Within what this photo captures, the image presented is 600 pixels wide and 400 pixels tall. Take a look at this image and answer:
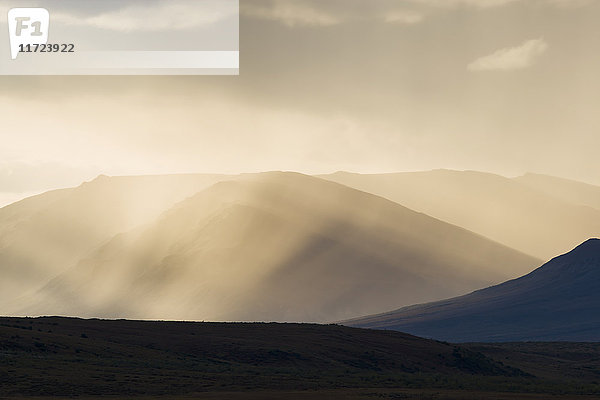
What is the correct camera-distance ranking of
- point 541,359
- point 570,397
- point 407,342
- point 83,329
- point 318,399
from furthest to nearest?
point 541,359
point 407,342
point 83,329
point 570,397
point 318,399

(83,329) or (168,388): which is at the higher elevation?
(83,329)

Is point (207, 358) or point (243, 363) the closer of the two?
point (207, 358)

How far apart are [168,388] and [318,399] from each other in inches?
368

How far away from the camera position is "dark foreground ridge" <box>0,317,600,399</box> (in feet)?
182

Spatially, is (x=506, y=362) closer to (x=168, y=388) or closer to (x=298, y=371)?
(x=298, y=371)

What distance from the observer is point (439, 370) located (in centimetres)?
8975

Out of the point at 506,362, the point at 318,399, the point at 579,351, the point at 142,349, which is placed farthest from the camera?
the point at 579,351

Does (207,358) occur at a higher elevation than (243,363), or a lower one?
higher

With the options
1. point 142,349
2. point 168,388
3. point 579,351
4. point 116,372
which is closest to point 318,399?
point 168,388

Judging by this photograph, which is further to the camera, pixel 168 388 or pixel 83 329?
pixel 83 329

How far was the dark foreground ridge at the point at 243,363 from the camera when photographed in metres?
55.6

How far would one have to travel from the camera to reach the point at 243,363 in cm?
7931

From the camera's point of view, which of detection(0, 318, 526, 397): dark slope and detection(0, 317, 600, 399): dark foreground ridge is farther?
detection(0, 318, 526, 397): dark slope

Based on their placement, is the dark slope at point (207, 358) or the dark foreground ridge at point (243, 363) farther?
the dark slope at point (207, 358)
